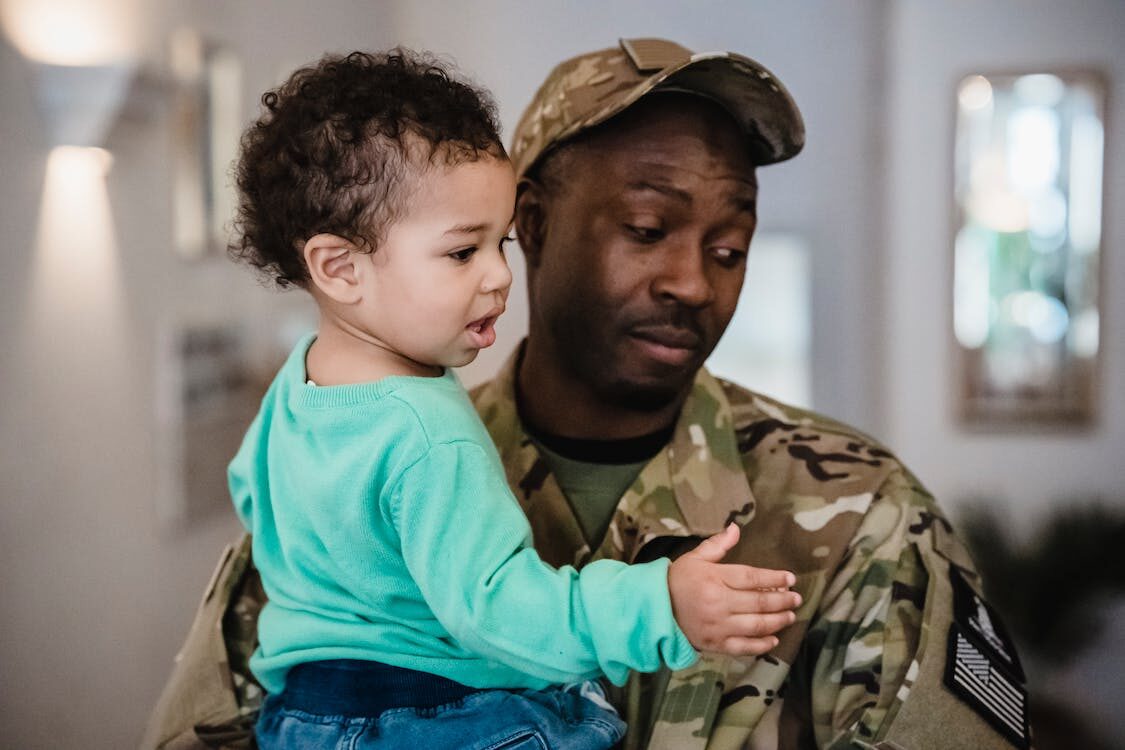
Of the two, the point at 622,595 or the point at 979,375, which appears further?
the point at 979,375

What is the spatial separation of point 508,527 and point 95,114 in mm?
1421

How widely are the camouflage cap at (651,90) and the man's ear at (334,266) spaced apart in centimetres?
45

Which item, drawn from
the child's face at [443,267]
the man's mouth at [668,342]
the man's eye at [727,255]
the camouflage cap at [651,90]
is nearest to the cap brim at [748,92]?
the camouflage cap at [651,90]

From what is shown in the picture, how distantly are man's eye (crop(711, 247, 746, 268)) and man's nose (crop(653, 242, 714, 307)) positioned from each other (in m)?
0.02

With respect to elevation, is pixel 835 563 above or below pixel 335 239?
below

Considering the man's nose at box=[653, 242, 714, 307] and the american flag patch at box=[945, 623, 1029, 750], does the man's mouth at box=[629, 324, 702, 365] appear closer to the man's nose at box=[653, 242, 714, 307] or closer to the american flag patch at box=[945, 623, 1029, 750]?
the man's nose at box=[653, 242, 714, 307]

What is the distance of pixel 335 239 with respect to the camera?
89cm

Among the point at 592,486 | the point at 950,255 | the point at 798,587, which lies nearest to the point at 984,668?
the point at 798,587

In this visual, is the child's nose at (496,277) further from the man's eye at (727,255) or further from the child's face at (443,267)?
the man's eye at (727,255)

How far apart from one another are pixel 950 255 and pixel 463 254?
9.32ft

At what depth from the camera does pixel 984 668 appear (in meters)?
1.18

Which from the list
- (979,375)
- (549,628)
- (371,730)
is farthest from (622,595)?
(979,375)

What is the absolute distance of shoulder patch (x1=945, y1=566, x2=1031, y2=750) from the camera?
45.2 inches

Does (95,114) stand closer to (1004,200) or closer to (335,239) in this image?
(335,239)
